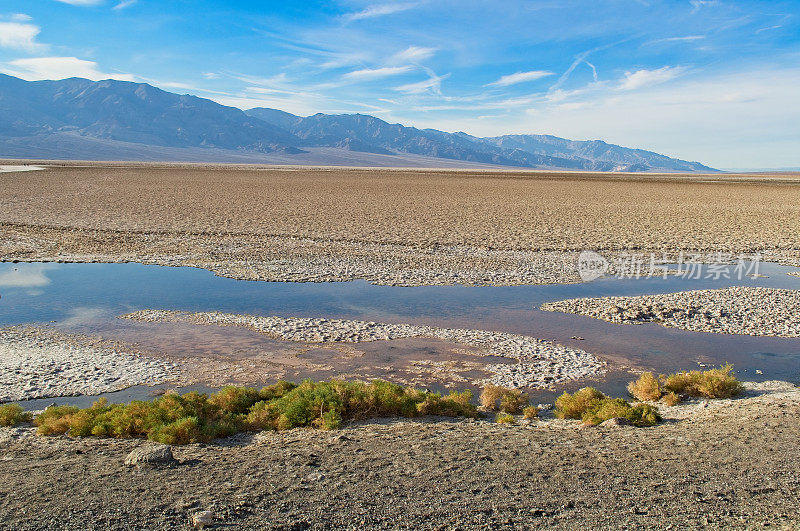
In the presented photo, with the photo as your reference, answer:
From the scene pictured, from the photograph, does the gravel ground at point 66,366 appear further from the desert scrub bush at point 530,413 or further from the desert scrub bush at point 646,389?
the desert scrub bush at point 646,389

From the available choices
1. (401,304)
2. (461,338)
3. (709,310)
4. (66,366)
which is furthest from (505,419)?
(709,310)

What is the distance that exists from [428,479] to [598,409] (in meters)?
2.87

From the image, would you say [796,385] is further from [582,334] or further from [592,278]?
[592,278]

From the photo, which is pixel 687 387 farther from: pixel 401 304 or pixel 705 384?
pixel 401 304

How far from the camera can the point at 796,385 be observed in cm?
781

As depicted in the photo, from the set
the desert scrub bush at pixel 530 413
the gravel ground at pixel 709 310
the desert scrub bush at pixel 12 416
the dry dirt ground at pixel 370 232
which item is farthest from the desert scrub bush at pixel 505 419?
the dry dirt ground at pixel 370 232

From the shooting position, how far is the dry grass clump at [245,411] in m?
5.78

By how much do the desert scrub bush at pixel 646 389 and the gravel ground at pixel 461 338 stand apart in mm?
762

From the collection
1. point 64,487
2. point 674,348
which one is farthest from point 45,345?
→ point 674,348

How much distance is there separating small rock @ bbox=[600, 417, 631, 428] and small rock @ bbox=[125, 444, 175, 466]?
4648 mm

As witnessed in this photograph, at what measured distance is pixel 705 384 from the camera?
7434 mm

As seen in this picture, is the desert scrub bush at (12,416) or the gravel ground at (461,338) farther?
the gravel ground at (461,338)

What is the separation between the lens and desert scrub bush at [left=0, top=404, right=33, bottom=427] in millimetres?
5984

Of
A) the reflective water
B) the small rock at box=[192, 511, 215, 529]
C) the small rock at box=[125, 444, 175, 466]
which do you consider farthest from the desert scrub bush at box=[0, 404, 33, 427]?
the small rock at box=[192, 511, 215, 529]
